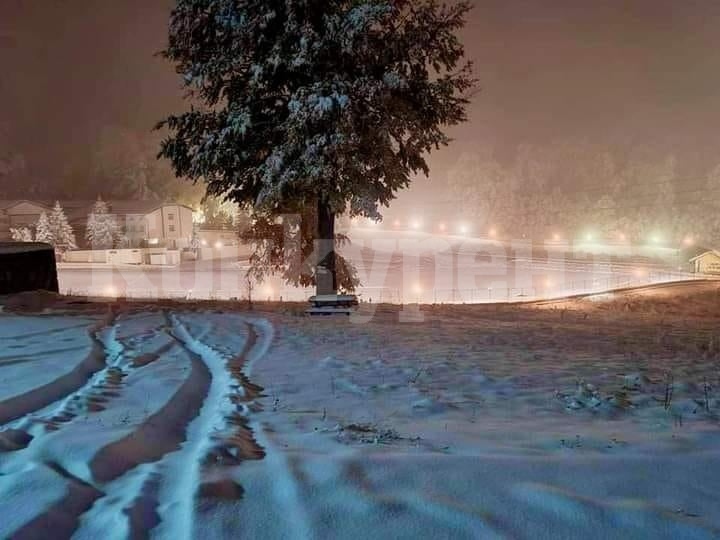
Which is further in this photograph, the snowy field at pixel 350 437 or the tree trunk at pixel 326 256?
the tree trunk at pixel 326 256

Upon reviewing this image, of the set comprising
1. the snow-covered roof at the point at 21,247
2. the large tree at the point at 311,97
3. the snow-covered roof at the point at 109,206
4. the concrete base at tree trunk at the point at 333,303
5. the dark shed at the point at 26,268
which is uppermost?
the snow-covered roof at the point at 109,206

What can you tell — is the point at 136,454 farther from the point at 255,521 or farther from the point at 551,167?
the point at 551,167

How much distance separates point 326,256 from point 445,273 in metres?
39.9

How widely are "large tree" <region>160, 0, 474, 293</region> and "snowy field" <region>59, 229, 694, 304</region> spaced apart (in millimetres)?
16786

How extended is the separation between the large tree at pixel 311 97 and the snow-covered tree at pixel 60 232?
158ft

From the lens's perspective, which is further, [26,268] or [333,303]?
[26,268]

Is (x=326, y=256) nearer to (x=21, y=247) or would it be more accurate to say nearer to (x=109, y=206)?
(x=21, y=247)

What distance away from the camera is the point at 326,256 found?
1412cm

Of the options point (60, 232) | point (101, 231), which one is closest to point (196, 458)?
point (60, 232)

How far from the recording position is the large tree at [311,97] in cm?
1142

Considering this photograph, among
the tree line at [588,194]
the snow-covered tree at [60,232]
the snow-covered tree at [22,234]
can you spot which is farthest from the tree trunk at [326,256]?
the tree line at [588,194]

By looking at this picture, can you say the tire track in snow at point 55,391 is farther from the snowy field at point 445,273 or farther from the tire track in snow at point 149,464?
the snowy field at point 445,273

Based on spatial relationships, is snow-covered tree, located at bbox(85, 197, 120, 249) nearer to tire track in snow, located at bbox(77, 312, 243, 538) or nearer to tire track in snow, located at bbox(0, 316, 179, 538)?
tire track in snow, located at bbox(0, 316, 179, 538)

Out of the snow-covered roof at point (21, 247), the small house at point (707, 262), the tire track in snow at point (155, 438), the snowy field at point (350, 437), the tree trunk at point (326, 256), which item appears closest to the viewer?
the snowy field at point (350, 437)
